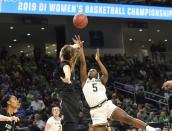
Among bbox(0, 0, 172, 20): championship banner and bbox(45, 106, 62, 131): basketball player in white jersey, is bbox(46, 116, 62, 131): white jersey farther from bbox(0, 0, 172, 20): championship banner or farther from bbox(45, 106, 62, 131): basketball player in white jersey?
bbox(0, 0, 172, 20): championship banner

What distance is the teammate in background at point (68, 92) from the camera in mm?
6840

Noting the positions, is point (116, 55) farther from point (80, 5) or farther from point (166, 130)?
point (166, 130)

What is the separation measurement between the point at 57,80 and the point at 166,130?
745cm

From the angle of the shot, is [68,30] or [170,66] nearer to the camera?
[68,30]

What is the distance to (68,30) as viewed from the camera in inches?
1024

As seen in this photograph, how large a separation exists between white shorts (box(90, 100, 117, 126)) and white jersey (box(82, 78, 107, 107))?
13 cm

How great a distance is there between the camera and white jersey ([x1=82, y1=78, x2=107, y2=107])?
Answer: 29.1 feet

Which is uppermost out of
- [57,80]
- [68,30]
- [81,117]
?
[68,30]

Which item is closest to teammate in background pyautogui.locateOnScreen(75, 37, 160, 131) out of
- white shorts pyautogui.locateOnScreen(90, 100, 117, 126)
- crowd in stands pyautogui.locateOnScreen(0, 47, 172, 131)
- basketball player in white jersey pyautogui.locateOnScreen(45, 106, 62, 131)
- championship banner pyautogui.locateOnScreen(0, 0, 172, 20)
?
white shorts pyautogui.locateOnScreen(90, 100, 117, 126)

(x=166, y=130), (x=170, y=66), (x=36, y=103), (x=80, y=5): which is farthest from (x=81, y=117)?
(x=170, y=66)

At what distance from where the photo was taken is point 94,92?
8930 millimetres

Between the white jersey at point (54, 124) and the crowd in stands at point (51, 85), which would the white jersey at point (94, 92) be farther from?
the crowd in stands at point (51, 85)

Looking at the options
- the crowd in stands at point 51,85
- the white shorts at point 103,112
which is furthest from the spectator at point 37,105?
the white shorts at point 103,112

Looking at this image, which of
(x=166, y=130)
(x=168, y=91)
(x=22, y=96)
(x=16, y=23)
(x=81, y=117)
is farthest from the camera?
(x=16, y=23)
